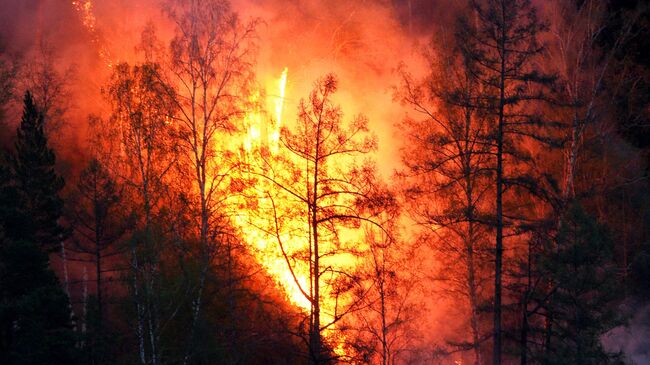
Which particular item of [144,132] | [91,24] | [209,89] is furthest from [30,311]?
[91,24]

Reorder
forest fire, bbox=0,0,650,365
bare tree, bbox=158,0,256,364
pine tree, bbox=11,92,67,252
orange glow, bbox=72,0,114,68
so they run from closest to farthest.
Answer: forest fire, bbox=0,0,650,365, bare tree, bbox=158,0,256,364, pine tree, bbox=11,92,67,252, orange glow, bbox=72,0,114,68

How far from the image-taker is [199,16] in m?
17.2

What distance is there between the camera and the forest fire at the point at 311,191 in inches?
547

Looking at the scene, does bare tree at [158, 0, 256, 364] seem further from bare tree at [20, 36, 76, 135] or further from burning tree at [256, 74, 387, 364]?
bare tree at [20, 36, 76, 135]

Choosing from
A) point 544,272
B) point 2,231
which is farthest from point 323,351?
point 2,231

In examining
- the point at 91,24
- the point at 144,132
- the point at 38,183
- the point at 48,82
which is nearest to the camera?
the point at 38,183

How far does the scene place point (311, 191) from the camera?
13750 millimetres

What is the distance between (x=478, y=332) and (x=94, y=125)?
1201 centimetres

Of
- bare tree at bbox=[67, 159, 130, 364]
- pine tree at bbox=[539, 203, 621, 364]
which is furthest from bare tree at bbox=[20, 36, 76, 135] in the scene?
pine tree at bbox=[539, 203, 621, 364]

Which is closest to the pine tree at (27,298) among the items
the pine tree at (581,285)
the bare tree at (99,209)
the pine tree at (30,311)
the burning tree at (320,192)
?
the pine tree at (30,311)

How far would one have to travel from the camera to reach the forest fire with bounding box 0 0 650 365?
13.9 meters

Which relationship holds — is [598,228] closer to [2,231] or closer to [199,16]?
[199,16]

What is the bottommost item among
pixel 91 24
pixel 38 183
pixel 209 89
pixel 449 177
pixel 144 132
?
pixel 449 177

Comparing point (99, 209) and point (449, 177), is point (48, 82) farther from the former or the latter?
point (449, 177)
